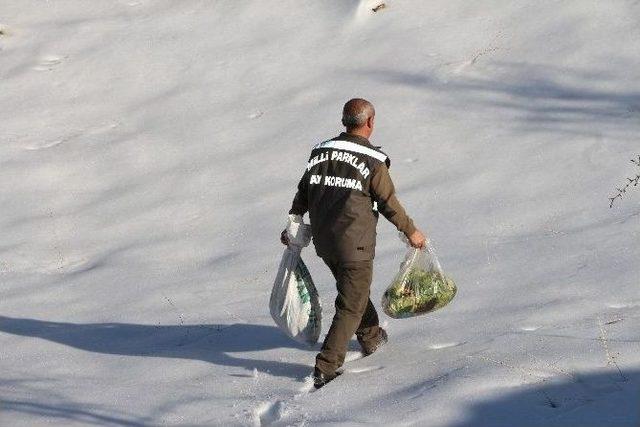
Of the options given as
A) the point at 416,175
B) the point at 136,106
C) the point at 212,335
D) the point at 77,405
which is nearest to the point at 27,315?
the point at 212,335

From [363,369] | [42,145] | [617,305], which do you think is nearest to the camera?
[363,369]

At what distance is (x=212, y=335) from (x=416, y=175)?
129 inches

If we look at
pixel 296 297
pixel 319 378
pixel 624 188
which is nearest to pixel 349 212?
pixel 296 297

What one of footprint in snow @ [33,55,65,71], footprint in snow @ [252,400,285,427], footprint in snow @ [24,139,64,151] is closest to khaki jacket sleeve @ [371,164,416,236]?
footprint in snow @ [252,400,285,427]

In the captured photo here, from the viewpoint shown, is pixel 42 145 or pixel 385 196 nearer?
pixel 385 196

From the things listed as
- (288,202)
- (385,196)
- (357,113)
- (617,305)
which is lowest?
(288,202)

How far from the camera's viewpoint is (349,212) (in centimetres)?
611

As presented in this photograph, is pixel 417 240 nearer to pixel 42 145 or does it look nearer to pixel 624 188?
pixel 624 188

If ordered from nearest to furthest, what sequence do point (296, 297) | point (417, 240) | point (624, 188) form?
point (417, 240) → point (296, 297) → point (624, 188)

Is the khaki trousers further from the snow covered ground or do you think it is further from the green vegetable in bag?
the green vegetable in bag

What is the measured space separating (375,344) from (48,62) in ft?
27.3

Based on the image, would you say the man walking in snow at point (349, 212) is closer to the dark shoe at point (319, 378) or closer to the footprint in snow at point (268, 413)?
the dark shoe at point (319, 378)

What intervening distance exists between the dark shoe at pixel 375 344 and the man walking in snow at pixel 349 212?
1.30ft

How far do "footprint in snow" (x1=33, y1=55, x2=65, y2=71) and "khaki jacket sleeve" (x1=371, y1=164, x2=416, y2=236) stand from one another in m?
8.34
